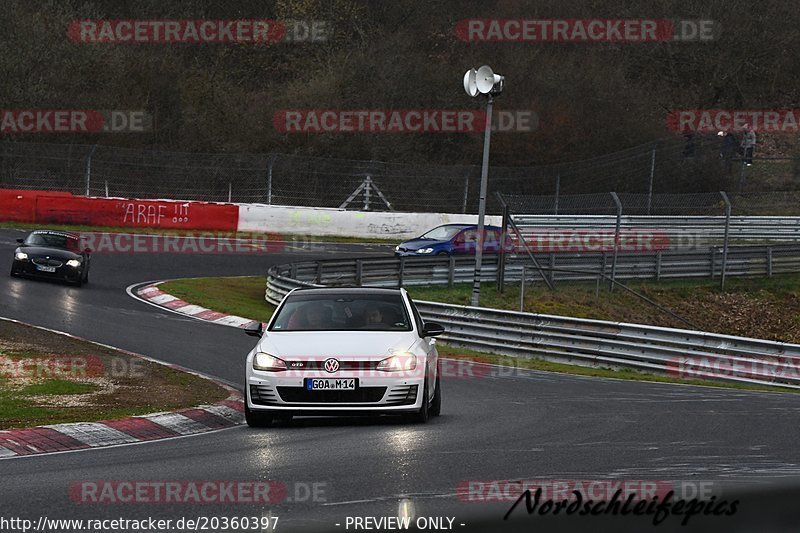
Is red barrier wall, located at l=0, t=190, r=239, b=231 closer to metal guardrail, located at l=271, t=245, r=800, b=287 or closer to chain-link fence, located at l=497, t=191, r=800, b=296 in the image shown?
chain-link fence, located at l=497, t=191, r=800, b=296

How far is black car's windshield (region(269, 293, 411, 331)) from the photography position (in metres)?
11.6

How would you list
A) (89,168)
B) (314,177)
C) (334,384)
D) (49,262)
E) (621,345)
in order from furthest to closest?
(314,177) < (89,168) < (49,262) < (621,345) < (334,384)

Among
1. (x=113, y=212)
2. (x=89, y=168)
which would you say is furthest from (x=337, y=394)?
(x=89, y=168)

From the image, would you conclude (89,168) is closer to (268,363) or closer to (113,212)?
(113,212)

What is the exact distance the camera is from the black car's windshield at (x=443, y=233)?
114ft

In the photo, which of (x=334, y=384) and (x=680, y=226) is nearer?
(x=334, y=384)

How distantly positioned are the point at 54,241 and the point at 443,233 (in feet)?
40.5

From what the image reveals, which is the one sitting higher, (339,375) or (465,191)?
(465,191)

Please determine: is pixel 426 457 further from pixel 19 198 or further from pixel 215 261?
pixel 19 198

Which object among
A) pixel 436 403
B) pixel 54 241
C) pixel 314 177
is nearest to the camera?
pixel 436 403

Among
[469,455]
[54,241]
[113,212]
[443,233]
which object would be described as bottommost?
[469,455]

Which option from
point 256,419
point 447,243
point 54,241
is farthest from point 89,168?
point 256,419

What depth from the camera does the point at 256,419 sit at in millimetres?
10836

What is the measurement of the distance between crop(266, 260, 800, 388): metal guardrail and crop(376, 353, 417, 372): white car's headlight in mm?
9218
